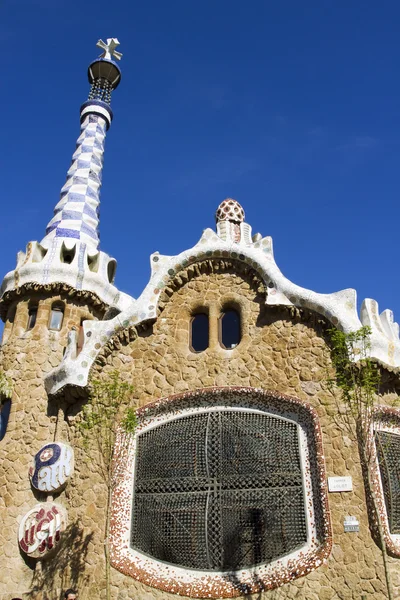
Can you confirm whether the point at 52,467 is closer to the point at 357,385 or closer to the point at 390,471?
the point at 357,385

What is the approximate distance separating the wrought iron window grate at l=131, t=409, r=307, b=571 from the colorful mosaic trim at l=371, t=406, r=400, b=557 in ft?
2.85

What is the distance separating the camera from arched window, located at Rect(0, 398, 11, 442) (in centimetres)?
872

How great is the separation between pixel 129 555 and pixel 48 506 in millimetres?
1342

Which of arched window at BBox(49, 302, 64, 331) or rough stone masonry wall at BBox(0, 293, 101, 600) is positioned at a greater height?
arched window at BBox(49, 302, 64, 331)

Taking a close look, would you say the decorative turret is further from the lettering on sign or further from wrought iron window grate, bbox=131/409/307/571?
the lettering on sign

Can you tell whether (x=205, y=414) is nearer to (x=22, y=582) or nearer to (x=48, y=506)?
(x=48, y=506)

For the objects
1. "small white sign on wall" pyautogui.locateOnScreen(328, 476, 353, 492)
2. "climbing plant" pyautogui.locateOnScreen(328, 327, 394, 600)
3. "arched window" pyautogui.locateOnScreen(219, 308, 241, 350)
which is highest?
"arched window" pyautogui.locateOnScreen(219, 308, 241, 350)

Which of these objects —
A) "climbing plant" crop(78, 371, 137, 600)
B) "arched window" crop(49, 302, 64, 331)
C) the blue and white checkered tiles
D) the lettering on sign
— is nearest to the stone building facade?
the lettering on sign

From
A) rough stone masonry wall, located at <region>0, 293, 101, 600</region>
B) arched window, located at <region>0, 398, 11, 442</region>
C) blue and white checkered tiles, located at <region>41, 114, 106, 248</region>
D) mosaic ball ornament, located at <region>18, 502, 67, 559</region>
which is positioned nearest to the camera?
mosaic ball ornament, located at <region>18, 502, 67, 559</region>

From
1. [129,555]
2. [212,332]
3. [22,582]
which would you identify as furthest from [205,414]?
[22,582]

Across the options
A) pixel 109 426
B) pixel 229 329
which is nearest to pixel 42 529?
pixel 109 426

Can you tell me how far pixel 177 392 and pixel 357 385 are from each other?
2505 millimetres

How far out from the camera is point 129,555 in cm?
694

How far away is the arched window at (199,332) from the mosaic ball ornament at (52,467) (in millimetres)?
2342
